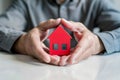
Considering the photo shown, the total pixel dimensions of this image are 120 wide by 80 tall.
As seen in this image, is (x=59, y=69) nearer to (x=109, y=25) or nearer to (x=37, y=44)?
(x=37, y=44)

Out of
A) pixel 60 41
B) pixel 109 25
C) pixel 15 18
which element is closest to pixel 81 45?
pixel 60 41

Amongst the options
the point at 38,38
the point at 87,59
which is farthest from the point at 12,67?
the point at 87,59

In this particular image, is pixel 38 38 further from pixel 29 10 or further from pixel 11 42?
pixel 29 10

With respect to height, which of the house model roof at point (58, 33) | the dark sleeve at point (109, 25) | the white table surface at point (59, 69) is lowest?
the white table surface at point (59, 69)

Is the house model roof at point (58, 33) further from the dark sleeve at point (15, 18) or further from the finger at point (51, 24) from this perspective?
the dark sleeve at point (15, 18)

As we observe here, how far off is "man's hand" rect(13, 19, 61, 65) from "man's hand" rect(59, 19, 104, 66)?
30mm

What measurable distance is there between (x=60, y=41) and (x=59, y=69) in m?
0.09

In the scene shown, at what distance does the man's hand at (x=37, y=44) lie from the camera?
0.78m

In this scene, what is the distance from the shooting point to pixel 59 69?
0.75 m

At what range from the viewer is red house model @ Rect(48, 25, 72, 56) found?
773 millimetres

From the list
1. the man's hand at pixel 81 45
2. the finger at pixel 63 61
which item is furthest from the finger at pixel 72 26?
the finger at pixel 63 61

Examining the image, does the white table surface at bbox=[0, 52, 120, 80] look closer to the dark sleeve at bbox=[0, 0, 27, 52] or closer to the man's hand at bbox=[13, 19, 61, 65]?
the man's hand at bbox=[13, 19, 61, 65]

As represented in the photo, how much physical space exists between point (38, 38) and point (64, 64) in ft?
0.39

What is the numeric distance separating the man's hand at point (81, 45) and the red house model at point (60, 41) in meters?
0.03
